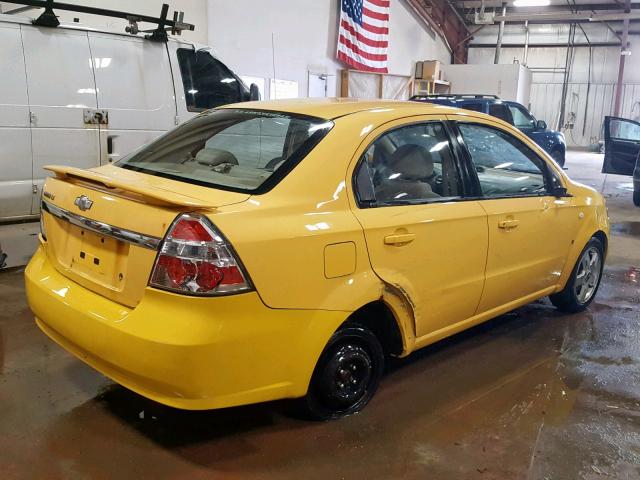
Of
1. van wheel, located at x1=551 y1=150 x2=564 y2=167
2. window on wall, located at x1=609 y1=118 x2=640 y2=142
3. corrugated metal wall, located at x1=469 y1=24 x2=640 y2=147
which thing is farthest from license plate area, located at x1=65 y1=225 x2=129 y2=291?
corrugated metal wall, located at x1=469 y1=24 x2=640 y2=147

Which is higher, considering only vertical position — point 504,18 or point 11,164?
point 504,18

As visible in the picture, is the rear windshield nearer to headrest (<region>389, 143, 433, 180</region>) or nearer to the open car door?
headrest (<region>389, 143, 433, 180</region>)

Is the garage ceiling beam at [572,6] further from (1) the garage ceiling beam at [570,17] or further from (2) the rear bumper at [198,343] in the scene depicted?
(2) the rear bumper at [198,343]

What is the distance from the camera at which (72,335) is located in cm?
252

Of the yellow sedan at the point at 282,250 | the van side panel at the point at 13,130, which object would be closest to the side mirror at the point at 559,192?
the yellow sedan at the point at 282,250

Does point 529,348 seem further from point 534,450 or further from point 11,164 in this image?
point 11,164

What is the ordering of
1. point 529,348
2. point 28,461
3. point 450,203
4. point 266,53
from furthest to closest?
point 266,53 → point 529,348 → point 450,203 → point 28,461

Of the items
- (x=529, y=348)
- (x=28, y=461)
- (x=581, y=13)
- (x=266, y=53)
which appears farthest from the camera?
(x=581, y=13)

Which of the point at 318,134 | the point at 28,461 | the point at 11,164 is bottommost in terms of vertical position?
the point at 28,461

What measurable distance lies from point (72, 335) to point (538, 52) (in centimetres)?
2551

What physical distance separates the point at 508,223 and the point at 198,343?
203 centimetres

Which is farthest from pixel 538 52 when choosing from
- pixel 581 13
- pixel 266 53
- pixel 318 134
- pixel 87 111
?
pixel 318 134

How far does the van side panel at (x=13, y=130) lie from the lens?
512 cm

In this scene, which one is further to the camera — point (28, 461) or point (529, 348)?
point (529, 348)
